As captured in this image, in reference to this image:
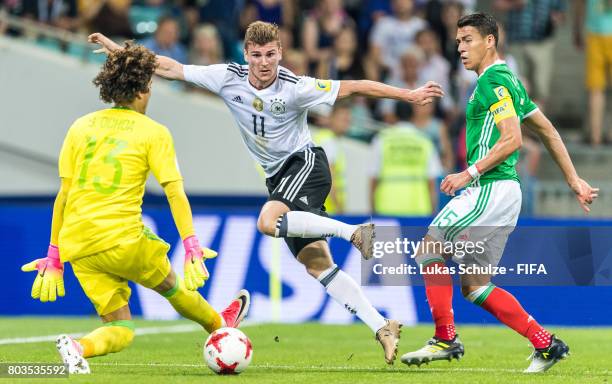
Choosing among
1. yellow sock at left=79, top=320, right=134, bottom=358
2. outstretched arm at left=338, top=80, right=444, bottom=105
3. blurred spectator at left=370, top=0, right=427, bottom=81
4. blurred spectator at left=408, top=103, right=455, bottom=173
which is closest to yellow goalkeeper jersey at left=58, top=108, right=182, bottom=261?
yellow sock at left=79, top=320, right=134, bottom=358

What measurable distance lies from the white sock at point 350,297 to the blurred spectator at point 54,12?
10.9 m

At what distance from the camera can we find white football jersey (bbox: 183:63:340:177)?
986 centimetres

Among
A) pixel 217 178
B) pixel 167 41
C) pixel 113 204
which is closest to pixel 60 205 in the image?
pixel 113 204

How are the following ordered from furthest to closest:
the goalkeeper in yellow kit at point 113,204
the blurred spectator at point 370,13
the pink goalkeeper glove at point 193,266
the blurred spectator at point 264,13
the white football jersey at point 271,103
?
the blurred spectator at point 370,13
the blurred spectator at point 264,13
the white football jersey at point 271,103
the goalkeeper in yellow kit at point 113,204
the pink goalkeeper glove at point 193,266

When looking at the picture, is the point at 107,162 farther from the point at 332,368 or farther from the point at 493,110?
the point at 493,110

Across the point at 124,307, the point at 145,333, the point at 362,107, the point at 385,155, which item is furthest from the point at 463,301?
the point at 124,307

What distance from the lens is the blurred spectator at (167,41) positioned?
18.5m

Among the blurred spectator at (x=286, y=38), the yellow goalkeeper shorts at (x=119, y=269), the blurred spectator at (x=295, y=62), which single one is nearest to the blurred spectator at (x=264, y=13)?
the blurred spectator at (x=286, y=38)

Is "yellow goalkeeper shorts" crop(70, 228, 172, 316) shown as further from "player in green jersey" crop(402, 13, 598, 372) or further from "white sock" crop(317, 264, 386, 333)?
"player in green jersey" crop(402, 13, 598, 372)

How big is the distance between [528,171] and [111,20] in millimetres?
6351

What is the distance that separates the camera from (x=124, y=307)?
29.5 ft

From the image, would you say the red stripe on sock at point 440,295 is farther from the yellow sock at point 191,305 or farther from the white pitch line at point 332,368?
the yellow sock at point 191,305

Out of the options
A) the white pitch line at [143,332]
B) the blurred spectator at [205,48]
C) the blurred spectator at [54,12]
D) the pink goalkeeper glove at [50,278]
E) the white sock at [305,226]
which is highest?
the blurred spectator at [54,12]

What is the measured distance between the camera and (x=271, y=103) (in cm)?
988
